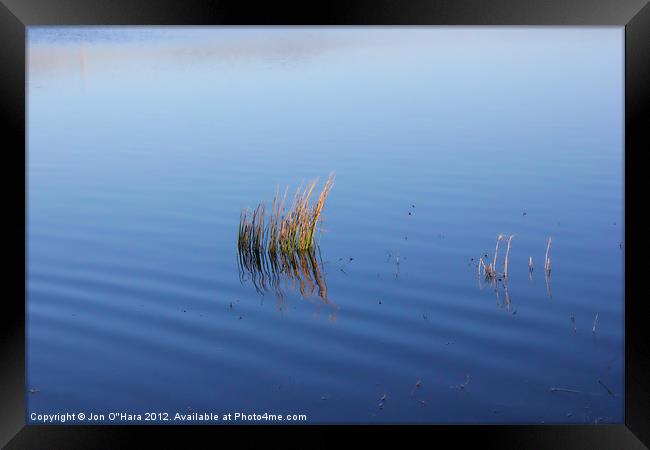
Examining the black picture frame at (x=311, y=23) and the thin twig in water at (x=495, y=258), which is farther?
the thin twig in water at (x=495, y=258)

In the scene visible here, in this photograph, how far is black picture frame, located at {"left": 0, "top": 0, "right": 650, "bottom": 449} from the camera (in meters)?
3.21

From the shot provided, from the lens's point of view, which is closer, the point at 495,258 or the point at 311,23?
the point at 311,23

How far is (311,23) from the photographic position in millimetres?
3295

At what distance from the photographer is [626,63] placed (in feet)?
10.6

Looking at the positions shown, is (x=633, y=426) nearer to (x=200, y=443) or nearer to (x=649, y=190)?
(x=649, y=190)

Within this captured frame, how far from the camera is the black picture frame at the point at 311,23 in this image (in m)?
3.21

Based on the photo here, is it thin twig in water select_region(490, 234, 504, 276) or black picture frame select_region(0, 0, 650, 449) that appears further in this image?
thin twig in water select_region(490, 234, 504, 276)

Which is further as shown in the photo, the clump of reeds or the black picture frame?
the clump of reeds

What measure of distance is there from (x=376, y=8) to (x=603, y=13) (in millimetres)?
775

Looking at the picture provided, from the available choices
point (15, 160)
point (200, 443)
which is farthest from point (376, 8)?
point (200, 443)

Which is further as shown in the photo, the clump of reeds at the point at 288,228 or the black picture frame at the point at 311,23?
the clump of reeds at the point at 288,228

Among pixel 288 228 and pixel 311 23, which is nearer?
pixel 311 23

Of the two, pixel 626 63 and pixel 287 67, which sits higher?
pixel 287 67

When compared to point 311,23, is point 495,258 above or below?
below
